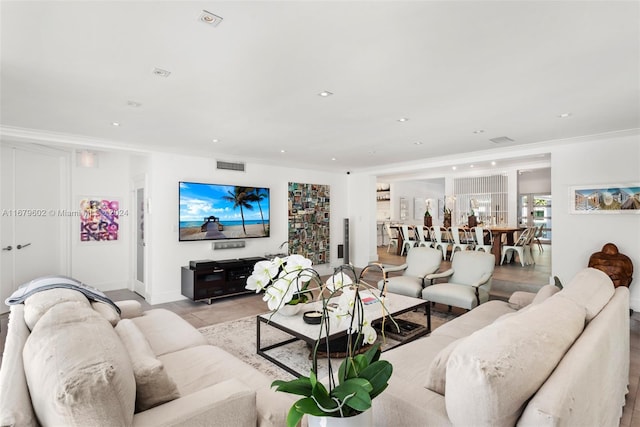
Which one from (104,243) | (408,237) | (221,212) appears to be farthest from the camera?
(408,237)

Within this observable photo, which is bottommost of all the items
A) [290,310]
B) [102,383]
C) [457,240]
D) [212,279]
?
[212,279]

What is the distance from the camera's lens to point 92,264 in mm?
5746

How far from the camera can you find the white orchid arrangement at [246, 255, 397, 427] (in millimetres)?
990

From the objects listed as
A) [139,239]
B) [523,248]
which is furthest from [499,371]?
[523,248]

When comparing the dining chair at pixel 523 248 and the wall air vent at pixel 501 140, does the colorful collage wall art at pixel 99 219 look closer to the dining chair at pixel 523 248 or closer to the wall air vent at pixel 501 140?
the wall air vent at pixel 501 140

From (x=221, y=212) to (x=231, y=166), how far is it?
857 millimetres

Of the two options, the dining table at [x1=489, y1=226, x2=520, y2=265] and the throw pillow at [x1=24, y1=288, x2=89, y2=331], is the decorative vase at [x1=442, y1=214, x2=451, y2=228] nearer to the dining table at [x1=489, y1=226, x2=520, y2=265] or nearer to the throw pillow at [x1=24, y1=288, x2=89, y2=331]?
the dining table at [x1=489, y1=226, x2=520, y2=265]

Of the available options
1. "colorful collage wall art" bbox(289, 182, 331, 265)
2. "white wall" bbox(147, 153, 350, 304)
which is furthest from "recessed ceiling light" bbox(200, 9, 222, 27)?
"colorful collage wall art" bbox(289, 182, 331, 265)

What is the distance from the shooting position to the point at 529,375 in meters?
1.16

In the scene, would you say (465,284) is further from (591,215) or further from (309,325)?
(309,325)

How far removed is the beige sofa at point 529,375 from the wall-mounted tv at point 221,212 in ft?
14.0

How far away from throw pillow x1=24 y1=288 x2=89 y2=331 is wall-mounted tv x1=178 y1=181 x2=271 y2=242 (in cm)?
312

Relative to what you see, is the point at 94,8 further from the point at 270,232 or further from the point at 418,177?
the point at 418,177

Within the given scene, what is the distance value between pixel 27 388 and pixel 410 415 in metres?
1.50
